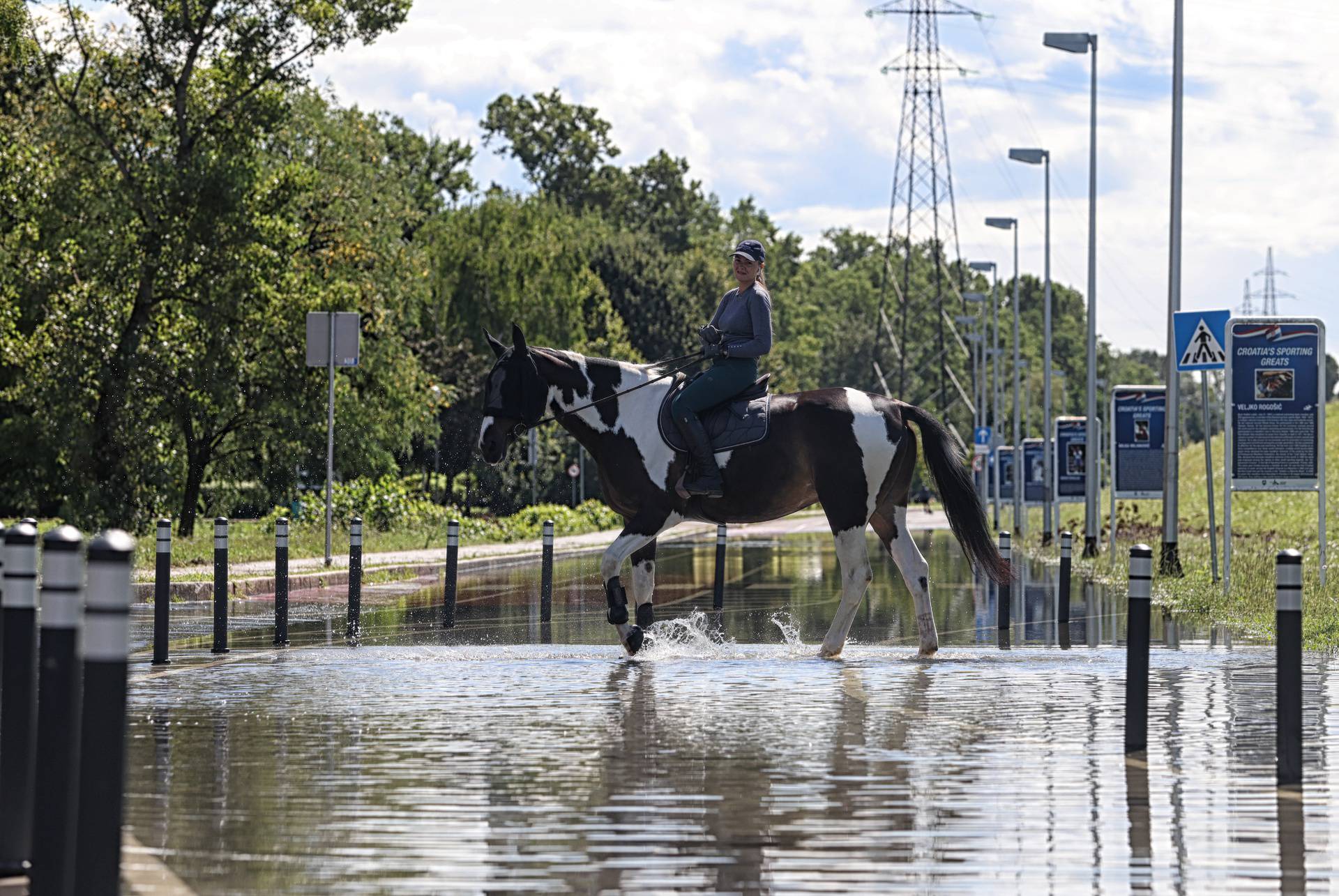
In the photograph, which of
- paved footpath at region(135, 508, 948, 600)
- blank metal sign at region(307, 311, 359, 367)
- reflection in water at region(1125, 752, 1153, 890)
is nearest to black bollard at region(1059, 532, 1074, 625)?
paved footpath at region(135, 508, 948, 600)

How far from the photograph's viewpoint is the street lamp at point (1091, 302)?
1503 inches

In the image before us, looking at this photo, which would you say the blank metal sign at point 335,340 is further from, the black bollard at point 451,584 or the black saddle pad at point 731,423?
the black saddle pad at point 731,423

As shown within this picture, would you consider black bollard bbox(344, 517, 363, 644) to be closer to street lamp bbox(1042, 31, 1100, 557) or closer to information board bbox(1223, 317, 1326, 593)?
information board bbox(1223, 317, 1326, 593)

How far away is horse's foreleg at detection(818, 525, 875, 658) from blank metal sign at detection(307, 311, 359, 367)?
16045mm

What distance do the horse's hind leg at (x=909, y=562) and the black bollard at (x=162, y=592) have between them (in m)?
5.56

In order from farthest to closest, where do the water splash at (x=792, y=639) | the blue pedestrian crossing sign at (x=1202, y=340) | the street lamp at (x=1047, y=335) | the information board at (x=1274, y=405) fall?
1. the street lamp at (x=1047, y=335)
2. the blue pedestrian crossing sign at (x=1202, y=340)
3. the information board at (x=1274, y=405)
4. the water splash at (x=792, y=639)

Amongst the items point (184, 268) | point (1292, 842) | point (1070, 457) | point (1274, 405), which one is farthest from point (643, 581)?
point (1070, 457)

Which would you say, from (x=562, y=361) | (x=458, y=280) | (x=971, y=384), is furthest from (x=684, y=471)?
(x=971, y=384)

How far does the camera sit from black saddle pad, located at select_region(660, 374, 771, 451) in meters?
15.7

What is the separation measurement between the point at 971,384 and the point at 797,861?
150 m

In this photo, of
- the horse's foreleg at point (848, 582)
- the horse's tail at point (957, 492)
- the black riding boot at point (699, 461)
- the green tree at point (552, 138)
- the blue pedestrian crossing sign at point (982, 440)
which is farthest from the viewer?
the green tree at point (552, 138)

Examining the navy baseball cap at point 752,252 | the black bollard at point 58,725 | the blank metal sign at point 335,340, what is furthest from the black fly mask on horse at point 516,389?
the blank metal sign at point 335,340

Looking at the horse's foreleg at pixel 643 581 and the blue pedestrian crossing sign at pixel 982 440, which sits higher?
the blue pedestrian crossing sign at pixel 982 440

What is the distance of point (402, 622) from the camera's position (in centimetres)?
2141
